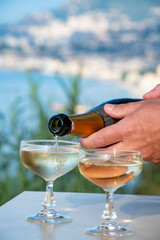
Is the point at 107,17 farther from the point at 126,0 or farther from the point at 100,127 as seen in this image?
the point at 100,127

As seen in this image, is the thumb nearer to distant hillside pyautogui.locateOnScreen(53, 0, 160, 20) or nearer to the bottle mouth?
the bottle mouth

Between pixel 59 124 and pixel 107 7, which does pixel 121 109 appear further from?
pixel 107 7

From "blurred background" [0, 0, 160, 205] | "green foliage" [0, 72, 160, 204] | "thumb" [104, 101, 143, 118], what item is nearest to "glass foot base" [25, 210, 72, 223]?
"thumb" [104, 101, 143, 118]

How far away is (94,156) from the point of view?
946 millimetres

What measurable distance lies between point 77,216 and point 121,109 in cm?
36

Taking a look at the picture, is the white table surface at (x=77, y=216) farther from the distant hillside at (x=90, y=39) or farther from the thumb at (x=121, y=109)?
the distant hillside at (x=90, y=39)

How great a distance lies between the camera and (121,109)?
4.39 ft

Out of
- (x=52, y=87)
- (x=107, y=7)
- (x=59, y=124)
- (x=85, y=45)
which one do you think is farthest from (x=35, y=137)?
(x=59, y=124)

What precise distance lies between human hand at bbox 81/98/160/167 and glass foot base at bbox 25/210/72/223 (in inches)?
10.9

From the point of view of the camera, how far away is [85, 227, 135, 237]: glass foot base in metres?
0.95

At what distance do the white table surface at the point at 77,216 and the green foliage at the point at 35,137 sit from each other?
1.80 m

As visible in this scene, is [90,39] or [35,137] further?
[90,39]

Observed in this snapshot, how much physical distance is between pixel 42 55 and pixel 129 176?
314 centimetres

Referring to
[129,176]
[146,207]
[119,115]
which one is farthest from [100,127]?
[129,176]
